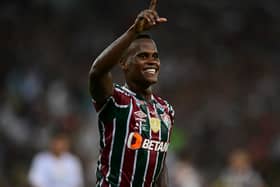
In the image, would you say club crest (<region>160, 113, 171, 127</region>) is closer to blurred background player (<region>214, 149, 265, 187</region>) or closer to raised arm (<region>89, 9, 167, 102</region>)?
raised arm (<region>89, 9, 167, 102</region>)

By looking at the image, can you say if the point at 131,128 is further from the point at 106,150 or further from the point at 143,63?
→ the point at 143,63

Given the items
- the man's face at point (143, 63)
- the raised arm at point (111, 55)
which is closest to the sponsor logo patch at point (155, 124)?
the man's face at point (143, 63)

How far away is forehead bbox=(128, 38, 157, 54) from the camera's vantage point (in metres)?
7.33

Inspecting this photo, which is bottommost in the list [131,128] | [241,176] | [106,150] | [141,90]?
[241,176]

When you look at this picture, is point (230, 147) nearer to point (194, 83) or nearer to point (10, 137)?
point (194, 83)

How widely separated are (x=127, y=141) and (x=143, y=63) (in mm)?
543

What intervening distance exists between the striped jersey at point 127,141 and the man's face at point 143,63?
143 mm

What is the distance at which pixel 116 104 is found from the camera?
727 centimetres

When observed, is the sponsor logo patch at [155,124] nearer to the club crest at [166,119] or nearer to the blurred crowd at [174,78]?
the club crest at [166,119]

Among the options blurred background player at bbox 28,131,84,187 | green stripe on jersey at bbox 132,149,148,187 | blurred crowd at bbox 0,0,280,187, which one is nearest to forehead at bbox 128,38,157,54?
green stripe on jersey at bbox 132,149,148,187

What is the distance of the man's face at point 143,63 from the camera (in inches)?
287

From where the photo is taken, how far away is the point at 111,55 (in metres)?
6.86

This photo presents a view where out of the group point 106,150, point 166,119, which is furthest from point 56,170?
point 106,150

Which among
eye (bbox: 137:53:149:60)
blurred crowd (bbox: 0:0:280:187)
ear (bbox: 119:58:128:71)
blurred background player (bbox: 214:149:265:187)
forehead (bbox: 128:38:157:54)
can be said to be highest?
forehead (bbox: 128:38:157:54)
